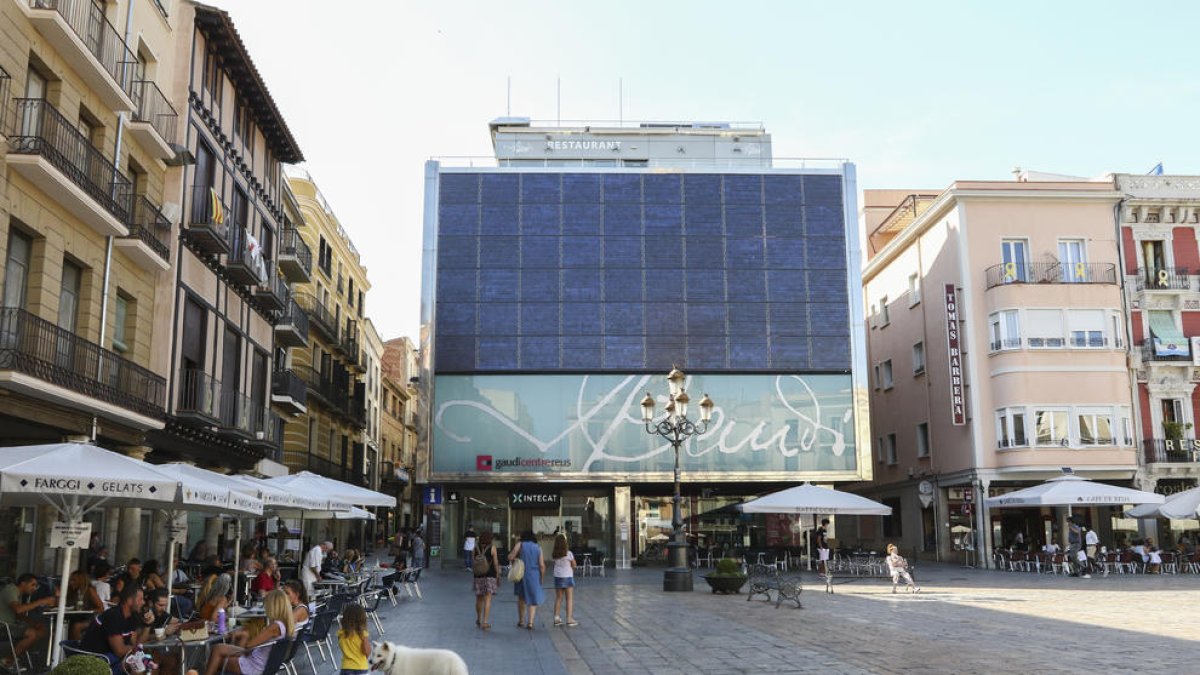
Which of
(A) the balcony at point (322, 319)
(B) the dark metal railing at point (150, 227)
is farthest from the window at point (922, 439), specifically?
(B) the dark metal railing at point (150, 227)

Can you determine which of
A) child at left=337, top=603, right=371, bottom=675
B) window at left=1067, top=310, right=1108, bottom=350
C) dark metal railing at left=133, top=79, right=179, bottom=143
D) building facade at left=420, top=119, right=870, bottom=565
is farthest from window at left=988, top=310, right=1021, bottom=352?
child at left=337, top=603, right=371, bottom=675

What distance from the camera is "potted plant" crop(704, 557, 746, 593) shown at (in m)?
24.6

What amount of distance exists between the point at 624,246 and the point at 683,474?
9.03 meters

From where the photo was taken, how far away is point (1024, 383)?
36.3m

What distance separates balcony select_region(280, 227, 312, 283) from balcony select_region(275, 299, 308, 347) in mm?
1179

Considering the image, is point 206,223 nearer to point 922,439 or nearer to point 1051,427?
point 1051,427

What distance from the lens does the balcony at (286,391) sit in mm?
33531

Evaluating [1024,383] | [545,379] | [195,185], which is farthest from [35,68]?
[1024,383]

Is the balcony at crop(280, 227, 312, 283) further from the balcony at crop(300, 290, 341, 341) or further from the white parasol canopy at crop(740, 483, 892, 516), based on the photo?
the white parasol canopy at crop(740, 483, 892, 516)

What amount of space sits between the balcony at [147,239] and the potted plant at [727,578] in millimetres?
14328

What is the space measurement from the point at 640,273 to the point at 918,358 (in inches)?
490

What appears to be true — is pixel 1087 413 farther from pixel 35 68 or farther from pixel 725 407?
pixel 35 68

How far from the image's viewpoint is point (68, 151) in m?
17.8

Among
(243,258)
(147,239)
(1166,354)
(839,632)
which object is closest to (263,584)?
(147,239)
